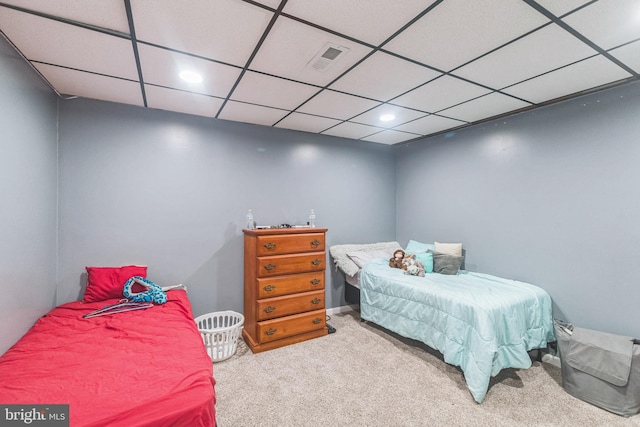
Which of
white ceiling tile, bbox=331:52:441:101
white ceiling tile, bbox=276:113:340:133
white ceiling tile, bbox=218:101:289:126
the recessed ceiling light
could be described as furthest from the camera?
white ceiling tile, bbox=276:113:340:133

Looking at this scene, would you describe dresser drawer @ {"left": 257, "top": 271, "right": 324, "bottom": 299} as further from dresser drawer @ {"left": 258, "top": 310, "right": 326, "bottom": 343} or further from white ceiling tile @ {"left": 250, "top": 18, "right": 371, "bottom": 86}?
white ceiling tile @ {"left": 250, "top": 18, "right": 371, "bottom": 86}

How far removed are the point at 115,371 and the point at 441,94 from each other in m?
3.05

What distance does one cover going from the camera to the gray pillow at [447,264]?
3.26 m

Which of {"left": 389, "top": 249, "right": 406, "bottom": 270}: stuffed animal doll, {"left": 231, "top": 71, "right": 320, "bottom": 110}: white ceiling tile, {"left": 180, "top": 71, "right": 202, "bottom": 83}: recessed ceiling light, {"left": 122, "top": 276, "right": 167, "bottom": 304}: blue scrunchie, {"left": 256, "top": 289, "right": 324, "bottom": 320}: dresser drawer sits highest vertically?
{"left": 231, "top": 71, "right": 320, "bottom": 110}: white ceiling tile

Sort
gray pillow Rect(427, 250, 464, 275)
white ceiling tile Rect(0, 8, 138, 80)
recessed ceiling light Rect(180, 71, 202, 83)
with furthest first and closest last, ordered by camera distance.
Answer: gray pillow Rect(427, 250, 464, 275)
recessed ceiling light Rect(180, 71, 202, 83)
white ceiling tile Rect(0, 8, 138, 80)

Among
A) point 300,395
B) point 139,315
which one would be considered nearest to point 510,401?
point 300,395

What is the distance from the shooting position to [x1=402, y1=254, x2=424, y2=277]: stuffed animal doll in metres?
3.19

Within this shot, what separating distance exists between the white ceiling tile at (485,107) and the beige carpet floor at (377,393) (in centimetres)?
252

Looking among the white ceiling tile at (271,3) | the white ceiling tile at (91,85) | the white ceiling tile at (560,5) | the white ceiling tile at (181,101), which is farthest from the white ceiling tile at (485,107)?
the white ceiling tile at (91,85)

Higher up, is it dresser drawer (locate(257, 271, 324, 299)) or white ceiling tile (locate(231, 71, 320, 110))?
white ceiling tile (locate(231, 71, 320, 110))

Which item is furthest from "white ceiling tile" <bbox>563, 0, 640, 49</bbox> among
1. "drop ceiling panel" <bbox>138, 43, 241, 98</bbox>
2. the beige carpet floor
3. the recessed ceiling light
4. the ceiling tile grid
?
the beige carpet floor

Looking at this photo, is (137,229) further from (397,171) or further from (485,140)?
(485,140)

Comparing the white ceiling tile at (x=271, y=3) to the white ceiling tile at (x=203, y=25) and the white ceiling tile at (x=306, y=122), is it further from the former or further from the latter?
the white ceiling tile at (x=306, y=122)

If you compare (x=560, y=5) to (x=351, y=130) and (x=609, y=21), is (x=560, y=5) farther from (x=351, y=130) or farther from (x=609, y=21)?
(x=351, y=130)
